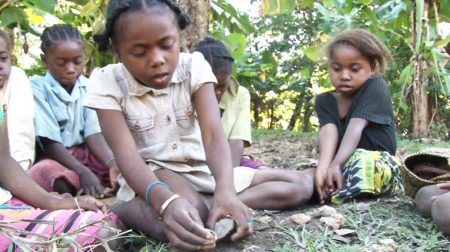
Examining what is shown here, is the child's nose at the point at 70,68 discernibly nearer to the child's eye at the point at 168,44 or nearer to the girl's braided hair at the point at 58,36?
the girl's braided hair at the point at 58,36

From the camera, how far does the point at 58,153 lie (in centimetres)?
250

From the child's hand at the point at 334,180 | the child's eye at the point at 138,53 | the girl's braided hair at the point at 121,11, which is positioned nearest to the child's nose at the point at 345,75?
the child's hand at the point at 334,180

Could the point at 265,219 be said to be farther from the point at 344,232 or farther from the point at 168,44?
the point at 168,44

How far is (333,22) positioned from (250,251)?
140 inches

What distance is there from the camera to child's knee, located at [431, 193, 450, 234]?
5.53 feet

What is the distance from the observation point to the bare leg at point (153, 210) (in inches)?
68.3

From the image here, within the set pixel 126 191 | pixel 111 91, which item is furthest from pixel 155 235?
pixel 111 91

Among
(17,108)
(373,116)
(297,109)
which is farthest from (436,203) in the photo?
(297,109)

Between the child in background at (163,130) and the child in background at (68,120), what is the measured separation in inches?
24.7

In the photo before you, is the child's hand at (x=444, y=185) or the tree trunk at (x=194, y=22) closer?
the child's hand at (x=444, y=185)

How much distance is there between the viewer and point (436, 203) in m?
1.74

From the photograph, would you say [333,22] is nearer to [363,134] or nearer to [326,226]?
[363,134]

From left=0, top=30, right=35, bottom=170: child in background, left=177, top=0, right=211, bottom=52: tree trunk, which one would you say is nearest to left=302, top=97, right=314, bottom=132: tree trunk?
left=177, top=0, right=211, bottom=52: tree trunk

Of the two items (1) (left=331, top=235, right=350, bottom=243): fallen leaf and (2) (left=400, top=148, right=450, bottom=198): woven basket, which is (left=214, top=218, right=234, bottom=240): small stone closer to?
(1) (left=331, top=235, right=350, bottom=243): fallen leaf
